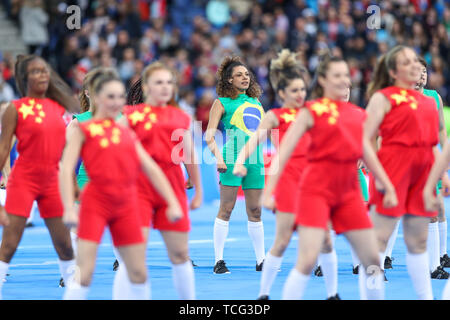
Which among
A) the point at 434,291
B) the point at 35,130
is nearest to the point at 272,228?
the point at 434,291

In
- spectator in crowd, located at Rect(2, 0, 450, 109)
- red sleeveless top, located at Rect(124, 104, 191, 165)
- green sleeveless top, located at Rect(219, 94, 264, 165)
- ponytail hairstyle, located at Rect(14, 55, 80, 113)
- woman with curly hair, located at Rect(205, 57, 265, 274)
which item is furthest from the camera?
spectator in crowd, located at Rect(2, 0, 450, 109)

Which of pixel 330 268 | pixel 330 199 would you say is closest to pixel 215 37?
pixel 330 268

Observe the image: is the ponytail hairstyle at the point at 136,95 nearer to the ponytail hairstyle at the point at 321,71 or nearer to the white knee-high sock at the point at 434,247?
the ponytail hairstyle at the point at 321,71

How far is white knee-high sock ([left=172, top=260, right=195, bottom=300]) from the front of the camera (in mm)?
6375

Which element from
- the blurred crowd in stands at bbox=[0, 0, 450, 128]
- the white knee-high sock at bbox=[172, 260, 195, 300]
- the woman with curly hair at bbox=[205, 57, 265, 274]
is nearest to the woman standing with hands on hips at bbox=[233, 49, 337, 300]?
the white knee-high sock at bbox=[172, 260, 195, 300]

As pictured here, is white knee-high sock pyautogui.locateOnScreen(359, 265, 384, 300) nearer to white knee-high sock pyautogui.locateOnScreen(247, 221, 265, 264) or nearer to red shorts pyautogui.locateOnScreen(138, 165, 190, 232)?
red shorts pyautogui.locateOnScreen(138, 165, 190, 232)

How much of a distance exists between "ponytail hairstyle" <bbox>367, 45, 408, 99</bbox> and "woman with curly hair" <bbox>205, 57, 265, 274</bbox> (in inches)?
96.6

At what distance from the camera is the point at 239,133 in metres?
9.38

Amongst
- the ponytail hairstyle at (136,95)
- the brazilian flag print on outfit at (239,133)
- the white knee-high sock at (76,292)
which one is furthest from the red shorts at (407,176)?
the ponytail hairstyle at (136,95)

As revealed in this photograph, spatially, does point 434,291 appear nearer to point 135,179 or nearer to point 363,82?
Answer: point 135,179

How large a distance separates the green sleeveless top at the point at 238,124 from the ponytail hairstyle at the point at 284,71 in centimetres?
221

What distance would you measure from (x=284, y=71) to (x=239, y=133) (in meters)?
2.42

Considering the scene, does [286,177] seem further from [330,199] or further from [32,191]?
[32,191]
